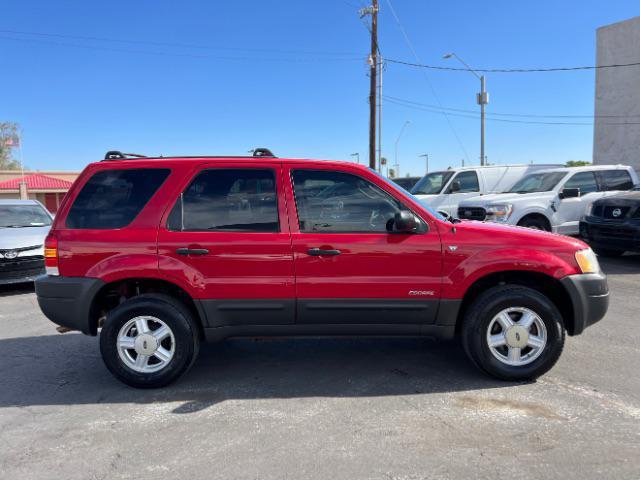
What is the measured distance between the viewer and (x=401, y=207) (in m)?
3.88

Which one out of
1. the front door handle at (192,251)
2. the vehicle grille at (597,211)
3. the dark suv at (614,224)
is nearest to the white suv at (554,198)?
the vehicle grille at (597,211)

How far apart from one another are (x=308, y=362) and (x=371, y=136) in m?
18.3

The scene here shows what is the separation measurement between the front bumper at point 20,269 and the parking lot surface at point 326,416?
2.96 metres

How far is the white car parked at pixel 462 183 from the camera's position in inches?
485

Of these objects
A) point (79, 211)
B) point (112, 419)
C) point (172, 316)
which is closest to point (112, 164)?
point (79, 211)

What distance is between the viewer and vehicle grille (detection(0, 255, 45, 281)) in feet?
24.0

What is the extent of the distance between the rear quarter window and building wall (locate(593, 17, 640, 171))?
31.0 meters

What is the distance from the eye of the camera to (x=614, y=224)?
29.4 feet

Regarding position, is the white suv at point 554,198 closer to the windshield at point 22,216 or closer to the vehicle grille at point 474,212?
the vehicle grille at point 474,212

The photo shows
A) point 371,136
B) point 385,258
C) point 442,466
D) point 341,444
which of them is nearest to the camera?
point 442,466

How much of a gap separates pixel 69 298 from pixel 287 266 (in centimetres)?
174

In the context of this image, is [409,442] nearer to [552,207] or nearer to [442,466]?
[442,466]

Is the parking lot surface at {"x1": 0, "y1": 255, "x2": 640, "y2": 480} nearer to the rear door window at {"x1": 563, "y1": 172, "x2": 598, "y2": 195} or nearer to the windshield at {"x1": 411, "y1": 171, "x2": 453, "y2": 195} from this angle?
the rear door window at {"x1": 563, "y1": 172, "x2": 598, "y2": 195}

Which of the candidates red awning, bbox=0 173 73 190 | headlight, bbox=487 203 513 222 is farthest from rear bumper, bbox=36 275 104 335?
red awning, bbox=0 173 73 190
